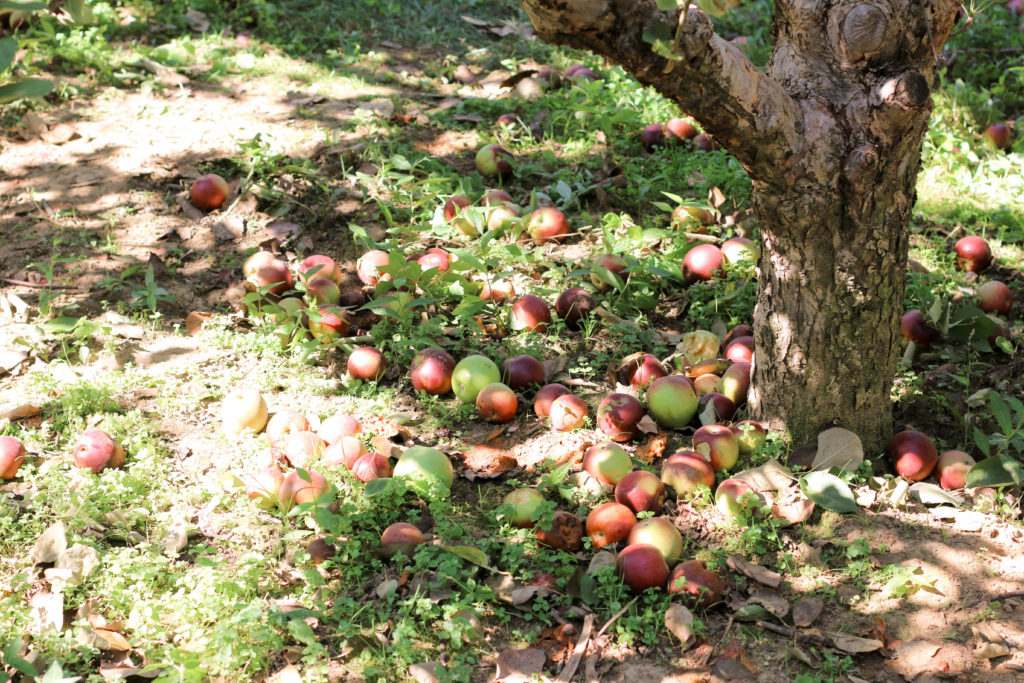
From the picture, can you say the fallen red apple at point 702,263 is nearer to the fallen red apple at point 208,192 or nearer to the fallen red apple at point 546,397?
the fallen red apple at point 546,397

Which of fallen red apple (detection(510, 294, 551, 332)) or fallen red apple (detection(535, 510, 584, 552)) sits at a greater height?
fallen red apple (detection(510, 294, 551, 332))

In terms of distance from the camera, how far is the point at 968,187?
4.73m

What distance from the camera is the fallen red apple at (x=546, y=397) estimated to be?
320cm

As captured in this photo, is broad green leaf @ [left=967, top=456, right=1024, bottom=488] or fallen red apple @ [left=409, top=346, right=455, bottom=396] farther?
fallen red apple @ [left=409, top=346, right=455, bottom=396]

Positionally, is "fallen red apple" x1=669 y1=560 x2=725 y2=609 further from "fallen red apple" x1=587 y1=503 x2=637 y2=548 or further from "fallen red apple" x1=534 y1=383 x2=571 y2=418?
"fallen red apple" x1=534 y1=383 x2=571 y2=418

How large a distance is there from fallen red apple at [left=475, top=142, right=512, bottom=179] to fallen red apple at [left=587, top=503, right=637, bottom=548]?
253 centimetres

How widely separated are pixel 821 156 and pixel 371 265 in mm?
2043

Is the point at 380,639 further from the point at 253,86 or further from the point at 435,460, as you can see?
the point at 253,86

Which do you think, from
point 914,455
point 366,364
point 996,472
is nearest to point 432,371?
point 366,364

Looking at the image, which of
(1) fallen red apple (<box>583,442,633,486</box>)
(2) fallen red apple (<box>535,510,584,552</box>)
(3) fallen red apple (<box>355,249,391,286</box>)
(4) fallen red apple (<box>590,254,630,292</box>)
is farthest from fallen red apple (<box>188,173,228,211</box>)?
(2) fallen red apple (<box>535,510,584,552</box>)

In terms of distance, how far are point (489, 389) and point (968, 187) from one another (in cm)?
316

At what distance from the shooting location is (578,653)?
7.57ft

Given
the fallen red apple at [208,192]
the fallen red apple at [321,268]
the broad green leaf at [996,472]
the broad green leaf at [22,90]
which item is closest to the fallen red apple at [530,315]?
the fallen red apple at [321,268]

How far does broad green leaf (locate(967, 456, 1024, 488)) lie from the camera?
8.77ft
